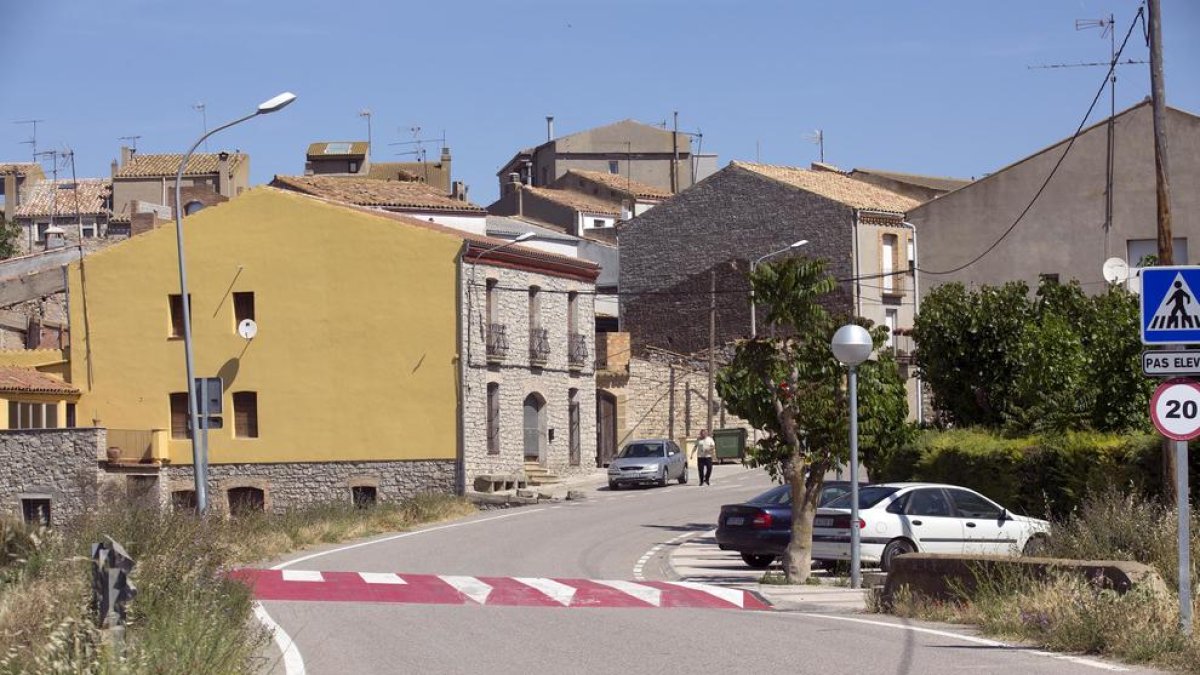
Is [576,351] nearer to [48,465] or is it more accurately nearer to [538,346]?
[538,346]

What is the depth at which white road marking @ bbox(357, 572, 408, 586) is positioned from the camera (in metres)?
21.1

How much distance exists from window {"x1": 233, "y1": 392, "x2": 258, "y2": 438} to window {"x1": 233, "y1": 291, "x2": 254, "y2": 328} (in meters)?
2.19

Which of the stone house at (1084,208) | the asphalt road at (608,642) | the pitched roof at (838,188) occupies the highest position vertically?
the pitched roof at (838,188)

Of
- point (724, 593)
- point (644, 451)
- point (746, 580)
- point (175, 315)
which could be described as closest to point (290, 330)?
point (175, 315)

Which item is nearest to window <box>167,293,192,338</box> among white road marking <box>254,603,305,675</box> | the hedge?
the hedge

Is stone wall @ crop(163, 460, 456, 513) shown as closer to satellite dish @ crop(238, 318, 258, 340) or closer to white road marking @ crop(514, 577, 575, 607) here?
satellite dish @ crop(238, 318, 258, 340)

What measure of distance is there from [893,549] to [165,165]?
72.6 m

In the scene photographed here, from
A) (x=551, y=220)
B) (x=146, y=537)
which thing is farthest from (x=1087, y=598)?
(x=551, y=220)

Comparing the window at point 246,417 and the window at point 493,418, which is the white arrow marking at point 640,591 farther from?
the window at point 246,417

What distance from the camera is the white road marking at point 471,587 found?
19.0m

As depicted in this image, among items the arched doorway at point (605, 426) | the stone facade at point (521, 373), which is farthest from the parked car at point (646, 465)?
the arched doorway at point (605, 426)

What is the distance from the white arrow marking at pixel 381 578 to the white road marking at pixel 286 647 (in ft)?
13.7

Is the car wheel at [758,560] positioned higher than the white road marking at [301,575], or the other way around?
the white road marking at [301,575]

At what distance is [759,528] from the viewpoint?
25.5 metres
